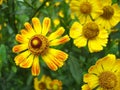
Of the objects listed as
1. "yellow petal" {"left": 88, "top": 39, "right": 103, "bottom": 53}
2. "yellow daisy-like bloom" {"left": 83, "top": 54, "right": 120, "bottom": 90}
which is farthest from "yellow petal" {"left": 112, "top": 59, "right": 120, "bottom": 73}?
"yellow petal" {"left": 88, "top": 39, "right": 103, "bottom": 53}

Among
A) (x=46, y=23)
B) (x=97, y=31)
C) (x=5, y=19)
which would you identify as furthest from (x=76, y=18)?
(x=5, y=19)

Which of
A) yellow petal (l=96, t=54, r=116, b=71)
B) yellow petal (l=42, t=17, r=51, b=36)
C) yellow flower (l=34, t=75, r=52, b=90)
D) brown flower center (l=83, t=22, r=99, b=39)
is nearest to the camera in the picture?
yellow petal (l=96, t=54, r=116, b=71)

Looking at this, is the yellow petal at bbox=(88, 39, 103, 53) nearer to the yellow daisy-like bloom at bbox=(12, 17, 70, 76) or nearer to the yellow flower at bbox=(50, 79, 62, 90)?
the yellow daisy-like bloom at bbox=(12, 17, 70, 76)

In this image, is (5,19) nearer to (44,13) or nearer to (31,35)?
(44,13)

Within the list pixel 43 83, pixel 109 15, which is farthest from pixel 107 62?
pixel 43 83

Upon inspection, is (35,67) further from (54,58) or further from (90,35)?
(90,35)

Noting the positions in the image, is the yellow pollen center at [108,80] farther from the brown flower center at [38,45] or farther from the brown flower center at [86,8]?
the brown flower center at [86,8]
